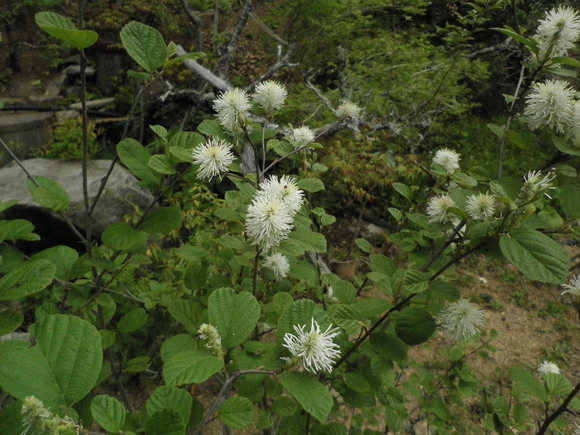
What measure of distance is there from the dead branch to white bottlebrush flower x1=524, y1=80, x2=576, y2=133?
2.57 meters

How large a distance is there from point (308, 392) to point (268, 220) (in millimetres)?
315

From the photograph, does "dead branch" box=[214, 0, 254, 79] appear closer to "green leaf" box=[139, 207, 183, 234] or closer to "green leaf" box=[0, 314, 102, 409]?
"green leaf" box=[139, 207, 183, 234]

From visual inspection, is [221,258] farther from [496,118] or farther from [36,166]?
[496,118]

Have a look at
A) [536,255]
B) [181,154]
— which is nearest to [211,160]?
[181,154]

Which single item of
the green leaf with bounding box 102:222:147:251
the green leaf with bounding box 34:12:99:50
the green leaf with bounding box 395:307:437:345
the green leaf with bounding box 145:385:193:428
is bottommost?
the green leaf with bounding box 395:307:437:345

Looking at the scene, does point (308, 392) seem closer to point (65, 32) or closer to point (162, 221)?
point (162, 221)

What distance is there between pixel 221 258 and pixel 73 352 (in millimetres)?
723

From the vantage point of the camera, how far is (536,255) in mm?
641

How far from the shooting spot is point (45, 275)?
22.0 inches

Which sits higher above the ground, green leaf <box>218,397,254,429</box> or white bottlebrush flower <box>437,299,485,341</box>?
green leaf <box>218,397,254,429</box>

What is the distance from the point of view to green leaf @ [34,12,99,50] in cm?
55

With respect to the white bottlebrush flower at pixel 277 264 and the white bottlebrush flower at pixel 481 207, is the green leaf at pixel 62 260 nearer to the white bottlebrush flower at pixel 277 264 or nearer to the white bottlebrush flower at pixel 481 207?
the white bottlebrush flower at pixel 277 264

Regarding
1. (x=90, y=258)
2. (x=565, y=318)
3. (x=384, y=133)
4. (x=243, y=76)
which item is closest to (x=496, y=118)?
(x=384, y=133)

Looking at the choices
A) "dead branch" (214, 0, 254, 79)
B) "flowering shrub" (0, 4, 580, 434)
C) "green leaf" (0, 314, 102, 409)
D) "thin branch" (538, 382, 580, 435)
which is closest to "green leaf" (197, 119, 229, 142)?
"flowering shrub" (0, 4, 580, 434)
